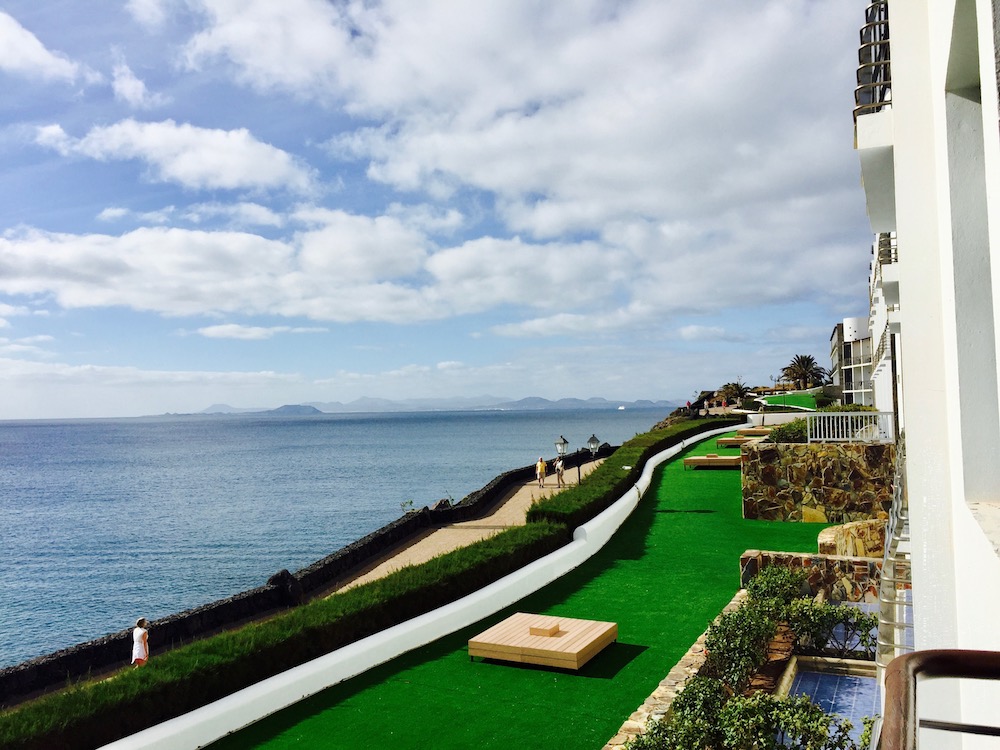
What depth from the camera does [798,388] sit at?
100 meters

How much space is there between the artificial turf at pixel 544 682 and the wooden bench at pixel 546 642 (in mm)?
214

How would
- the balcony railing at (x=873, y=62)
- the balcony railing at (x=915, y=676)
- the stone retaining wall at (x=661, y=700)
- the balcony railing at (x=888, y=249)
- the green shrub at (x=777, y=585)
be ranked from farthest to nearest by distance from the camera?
the green shrub at (x=777, y=585) < the balcony railing at (x=888, y=249) < the stone retaining wall at (x=661, y=700) < the balcony railing at (x=873, y=62) < the balcony railing at (x=915, y=676)

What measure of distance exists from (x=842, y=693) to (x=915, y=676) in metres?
9.81

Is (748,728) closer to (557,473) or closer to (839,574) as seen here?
(839,574)

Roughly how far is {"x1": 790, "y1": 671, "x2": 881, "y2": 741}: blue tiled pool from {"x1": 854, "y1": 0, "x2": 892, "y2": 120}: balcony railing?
6618 mm

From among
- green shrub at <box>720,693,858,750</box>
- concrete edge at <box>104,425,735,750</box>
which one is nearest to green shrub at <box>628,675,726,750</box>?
green shrub at <box>720,693,858,750</box>

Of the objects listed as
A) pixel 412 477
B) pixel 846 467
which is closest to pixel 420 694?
pixel 846 467

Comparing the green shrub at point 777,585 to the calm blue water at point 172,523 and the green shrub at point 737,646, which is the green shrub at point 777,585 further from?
the calm blue water at point 172,523

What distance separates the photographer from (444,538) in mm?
25188

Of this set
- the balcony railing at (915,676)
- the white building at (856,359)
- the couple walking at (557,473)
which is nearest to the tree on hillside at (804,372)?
the white building at (856,359)

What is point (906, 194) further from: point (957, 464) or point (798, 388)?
point (798, 388)

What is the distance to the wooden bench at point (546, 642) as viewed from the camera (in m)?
10.3

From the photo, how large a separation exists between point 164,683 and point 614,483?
15.1 meters

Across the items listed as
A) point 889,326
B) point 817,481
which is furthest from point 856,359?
point 889,326
